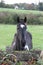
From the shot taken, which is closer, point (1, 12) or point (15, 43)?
point (15, 43)

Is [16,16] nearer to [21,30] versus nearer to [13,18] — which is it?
[13,18]

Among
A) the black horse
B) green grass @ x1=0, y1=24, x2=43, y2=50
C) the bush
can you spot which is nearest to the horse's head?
the black horse

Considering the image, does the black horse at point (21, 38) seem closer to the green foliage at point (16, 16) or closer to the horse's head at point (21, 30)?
the horse's head at point (21, 30)

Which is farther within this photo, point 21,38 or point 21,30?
point 21,38

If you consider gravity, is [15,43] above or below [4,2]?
above

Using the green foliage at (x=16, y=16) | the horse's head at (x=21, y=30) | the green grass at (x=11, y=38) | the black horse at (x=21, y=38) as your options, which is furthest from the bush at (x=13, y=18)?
the horse's head at (x=21, y=30)

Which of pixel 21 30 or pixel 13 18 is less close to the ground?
pixel 21 30

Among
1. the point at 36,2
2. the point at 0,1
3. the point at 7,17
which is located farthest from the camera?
the point at 36,2

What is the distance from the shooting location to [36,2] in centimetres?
4244

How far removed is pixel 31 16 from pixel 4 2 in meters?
6.28

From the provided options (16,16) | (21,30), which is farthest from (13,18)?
(21,30)

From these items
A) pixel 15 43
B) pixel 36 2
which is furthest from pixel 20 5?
pixel 15 43

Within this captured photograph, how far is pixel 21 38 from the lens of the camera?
33.9 feet

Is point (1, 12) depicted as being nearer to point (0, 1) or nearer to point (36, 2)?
point (0, 1)
